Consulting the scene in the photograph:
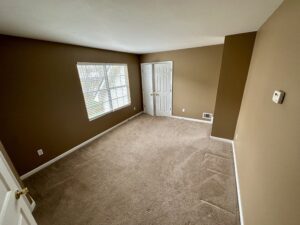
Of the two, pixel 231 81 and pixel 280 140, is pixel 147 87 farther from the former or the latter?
pixel 280 140

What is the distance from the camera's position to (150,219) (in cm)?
151

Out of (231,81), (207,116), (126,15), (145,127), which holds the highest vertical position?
(126,15)

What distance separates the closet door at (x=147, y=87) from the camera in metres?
4.60

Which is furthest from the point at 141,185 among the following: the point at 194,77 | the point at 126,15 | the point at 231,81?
the point at 194,77

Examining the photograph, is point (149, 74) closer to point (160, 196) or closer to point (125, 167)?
point (125, 167)

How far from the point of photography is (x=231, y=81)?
8.46 feet

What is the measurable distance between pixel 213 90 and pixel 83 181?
3841 mm

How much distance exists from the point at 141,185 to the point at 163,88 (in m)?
3.34

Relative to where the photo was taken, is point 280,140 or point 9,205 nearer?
point 9,205

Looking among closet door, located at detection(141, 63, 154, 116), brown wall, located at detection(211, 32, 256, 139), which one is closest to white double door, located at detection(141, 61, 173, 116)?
closet door, located at detection(141, 63, 154, 116)

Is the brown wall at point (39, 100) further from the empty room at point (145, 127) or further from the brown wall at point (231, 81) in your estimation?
the brown wall at point (231, 81)

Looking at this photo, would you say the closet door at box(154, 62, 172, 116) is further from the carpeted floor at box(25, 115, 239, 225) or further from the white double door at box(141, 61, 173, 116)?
the carpeted floor at box(25, 115, 239, 225)

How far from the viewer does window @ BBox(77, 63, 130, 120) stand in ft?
10.3

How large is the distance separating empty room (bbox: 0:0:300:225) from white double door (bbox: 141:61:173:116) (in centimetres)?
60
